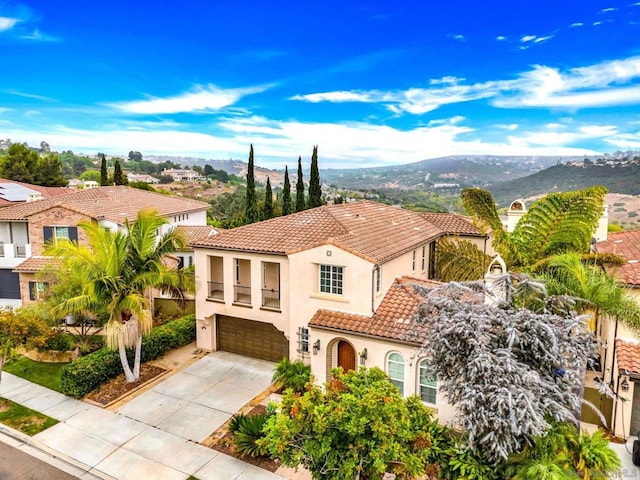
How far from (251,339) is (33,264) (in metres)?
14.6

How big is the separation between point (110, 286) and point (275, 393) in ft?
25.9

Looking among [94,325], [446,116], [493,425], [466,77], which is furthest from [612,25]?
[446,116]

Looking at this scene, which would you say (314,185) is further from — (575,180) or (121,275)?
(575,180)

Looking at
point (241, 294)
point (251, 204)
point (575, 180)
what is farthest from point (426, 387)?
point (575, 180)

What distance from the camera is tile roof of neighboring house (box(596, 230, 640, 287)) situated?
14.9m

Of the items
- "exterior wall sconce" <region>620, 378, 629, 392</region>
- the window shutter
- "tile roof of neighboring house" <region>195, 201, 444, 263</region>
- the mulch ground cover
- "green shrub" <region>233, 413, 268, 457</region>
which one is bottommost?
the mulch ground cover

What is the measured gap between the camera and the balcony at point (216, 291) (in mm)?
21219

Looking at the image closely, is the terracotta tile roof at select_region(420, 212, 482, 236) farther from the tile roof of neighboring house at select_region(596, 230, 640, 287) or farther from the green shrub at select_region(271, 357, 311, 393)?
the green shrub at select_region(271, 357, 311, 393)

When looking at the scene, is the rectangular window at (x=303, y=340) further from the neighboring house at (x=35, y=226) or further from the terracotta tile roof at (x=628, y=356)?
the neighboring house at (x=35, y=226)

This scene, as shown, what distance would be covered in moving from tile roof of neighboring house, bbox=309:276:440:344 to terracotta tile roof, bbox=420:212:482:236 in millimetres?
11603

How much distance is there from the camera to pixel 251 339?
20.9m

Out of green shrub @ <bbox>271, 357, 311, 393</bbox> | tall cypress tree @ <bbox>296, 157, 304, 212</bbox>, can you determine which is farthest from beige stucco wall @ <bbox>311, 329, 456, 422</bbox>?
tall cypress tree @ <bbox>296, 157, 304, 212</bbox>

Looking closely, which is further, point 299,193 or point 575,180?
point 575,180

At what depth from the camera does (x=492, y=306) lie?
33.0 feet
